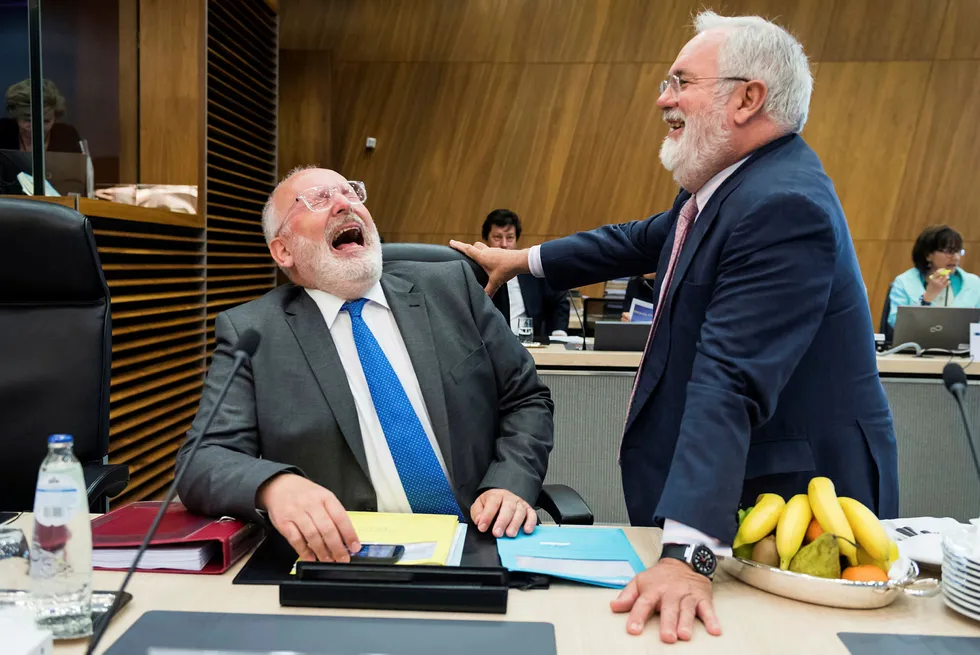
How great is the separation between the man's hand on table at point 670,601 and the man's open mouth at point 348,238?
107 cm

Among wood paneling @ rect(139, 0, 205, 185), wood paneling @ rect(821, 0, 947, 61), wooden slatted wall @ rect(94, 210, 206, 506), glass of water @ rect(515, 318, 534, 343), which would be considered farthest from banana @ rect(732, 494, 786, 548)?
wood paneling @ rect(821, 0, 947, 61)

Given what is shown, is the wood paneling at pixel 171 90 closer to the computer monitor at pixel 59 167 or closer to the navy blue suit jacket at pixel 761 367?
the computer monitor at pixel 59 167

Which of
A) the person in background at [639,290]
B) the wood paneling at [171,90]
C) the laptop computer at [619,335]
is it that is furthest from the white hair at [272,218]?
the person in background at [639,290]

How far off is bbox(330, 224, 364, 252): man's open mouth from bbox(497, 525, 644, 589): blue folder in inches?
32.3

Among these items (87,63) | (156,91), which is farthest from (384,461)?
(87,63)

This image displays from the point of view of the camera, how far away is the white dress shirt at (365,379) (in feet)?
5.35

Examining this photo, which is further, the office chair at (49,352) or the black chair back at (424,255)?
the black chair back at (424,255)

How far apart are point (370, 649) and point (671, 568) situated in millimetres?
430

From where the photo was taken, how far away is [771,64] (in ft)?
4.71

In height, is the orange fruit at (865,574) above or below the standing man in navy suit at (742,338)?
below

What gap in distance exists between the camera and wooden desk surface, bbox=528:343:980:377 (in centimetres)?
349

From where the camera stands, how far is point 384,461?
163 centimetres

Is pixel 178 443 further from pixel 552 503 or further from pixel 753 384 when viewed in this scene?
pixel 753 384

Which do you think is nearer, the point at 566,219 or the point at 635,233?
the point at 635,233
